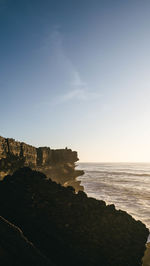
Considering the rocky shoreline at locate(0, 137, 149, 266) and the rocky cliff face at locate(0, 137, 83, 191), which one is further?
the rocky cliff face at locate(0, 137, 83, 191)

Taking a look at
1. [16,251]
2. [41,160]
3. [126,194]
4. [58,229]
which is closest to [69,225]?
[58,229]

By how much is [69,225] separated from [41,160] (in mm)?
28579

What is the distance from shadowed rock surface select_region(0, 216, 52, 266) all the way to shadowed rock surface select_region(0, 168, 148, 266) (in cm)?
97

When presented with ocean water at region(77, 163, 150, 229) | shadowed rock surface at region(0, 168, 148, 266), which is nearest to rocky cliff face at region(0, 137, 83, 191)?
ocean water at region(77, 163, 150, 229)

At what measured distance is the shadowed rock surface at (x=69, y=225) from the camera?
24.6 feet

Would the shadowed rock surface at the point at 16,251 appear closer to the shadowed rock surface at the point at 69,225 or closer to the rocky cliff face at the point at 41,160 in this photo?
the shadowed rock surface at the point at 69,225

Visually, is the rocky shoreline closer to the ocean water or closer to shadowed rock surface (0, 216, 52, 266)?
shadowed rock surface (0, 216, 52, 266)

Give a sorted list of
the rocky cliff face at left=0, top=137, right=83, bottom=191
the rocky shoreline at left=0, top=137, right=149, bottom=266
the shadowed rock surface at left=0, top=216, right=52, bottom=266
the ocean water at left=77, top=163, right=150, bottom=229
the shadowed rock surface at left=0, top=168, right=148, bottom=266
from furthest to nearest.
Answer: the ocean water at left=77, top=163, right=150, bottom=229 → the rocky cliff face at left=0, top=137, right=83, bottom=191 → the shadowed rock surface at left=0, top=168, right=148, bottom=266 → the rocky shoreline at left=0, top=137, right=149, bottom=266 → the shadowed rock surface at left=0, top=216, right=52, bottom=266

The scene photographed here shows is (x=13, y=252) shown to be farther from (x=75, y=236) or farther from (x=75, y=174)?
(x=75, y=174)

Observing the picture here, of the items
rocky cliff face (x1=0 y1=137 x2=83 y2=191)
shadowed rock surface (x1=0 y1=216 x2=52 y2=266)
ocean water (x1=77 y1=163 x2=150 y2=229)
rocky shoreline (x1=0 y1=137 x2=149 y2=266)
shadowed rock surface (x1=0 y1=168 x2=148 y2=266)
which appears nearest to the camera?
shadowed rock surface (x1=0 y1=216 x2=52 y2=266)

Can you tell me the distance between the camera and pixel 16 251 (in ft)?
20.5

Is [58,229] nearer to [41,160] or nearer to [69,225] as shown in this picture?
[69,225]

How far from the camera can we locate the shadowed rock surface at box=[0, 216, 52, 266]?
5.95 meters

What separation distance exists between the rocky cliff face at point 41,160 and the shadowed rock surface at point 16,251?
1575 cm
